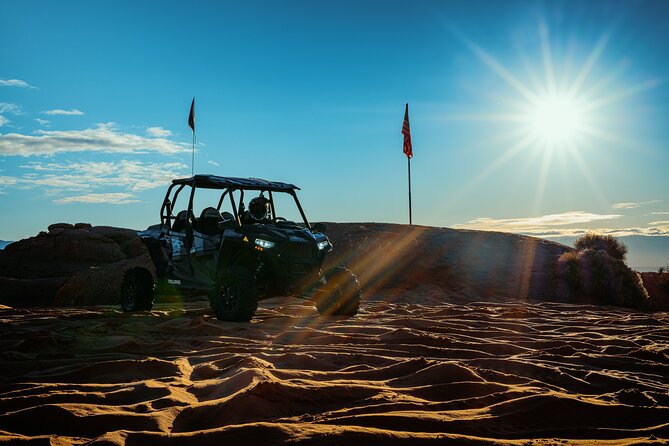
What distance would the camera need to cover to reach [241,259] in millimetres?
8594

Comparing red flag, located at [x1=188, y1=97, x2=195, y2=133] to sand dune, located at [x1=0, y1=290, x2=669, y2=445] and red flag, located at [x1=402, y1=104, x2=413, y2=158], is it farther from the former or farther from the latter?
sand dune, located at [x1=0, y1=290, x2=669, y2=445]

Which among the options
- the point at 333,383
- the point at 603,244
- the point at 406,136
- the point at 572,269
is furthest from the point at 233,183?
the point at 406,136

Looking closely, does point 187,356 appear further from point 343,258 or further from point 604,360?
point 343,258

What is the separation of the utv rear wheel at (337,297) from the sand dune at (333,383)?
1175mm

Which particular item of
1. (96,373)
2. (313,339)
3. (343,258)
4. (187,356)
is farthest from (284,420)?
(343,258)

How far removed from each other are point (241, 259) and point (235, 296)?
2.81ft

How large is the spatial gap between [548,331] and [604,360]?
1897mm

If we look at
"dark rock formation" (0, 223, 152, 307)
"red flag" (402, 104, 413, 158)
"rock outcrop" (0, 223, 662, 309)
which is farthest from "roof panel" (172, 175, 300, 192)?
"dark rock formation" (0, 223, 152, 307)

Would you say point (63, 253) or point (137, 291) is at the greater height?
point (63, 253)

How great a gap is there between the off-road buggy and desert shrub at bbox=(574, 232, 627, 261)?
36.5 ft

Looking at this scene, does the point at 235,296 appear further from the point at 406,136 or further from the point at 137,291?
the point at 406,136

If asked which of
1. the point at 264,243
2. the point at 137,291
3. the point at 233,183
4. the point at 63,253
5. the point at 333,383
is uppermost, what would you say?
the point at 233,183

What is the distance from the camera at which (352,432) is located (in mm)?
2793

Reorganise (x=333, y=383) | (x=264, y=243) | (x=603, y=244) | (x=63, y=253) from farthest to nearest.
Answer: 1. (x=63, y=253)
2. (x=603, y=244)
3. (x=264, y=243)
4. (x=333, y=383)
